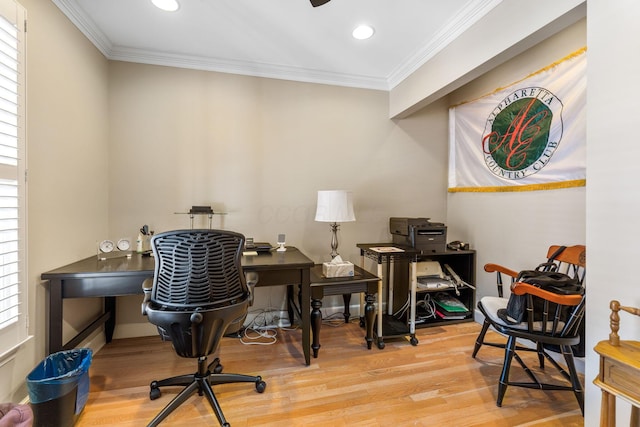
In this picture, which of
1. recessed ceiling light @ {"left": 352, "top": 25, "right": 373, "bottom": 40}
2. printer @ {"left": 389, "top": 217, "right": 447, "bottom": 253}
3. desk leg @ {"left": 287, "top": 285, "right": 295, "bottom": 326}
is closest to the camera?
recessed ceiling light @ {"left": 352, "top": 25, "right": 373, "bottom": 40}

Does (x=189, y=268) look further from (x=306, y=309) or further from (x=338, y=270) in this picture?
(x=338, y=270)

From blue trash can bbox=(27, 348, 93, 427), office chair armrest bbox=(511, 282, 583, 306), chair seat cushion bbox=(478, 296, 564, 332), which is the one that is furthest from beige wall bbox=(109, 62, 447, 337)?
office chair armrest bbox=(511, 282, 583, 306)

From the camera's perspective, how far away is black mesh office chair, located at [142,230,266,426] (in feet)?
4.74

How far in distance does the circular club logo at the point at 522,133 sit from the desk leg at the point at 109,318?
3.67m

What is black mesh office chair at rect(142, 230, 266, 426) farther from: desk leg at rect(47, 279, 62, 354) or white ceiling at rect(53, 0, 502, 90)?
white ceiling at rect(53, 0, 502, 90)

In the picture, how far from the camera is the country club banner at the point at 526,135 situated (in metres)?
2.13

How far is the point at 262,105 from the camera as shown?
282cm

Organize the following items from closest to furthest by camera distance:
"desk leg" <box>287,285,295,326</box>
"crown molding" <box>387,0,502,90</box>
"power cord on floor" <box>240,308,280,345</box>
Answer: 1. "crown molding" <box>387,0,502,90</box>
2. "power cord on floor" <box>240,308,280,345</box>
3. "desk leg" <box>287,285,295,326</box>

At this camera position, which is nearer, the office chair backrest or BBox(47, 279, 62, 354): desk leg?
the office chair backrest

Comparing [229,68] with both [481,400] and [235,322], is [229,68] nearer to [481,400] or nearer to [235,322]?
[235,322]

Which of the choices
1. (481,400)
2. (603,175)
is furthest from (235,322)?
(603,175)

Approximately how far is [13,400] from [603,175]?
312 cm

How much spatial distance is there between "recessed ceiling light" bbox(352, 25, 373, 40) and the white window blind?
201 cm

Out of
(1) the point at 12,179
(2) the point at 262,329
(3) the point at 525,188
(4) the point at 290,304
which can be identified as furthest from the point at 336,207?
(1) the point at 12,179
